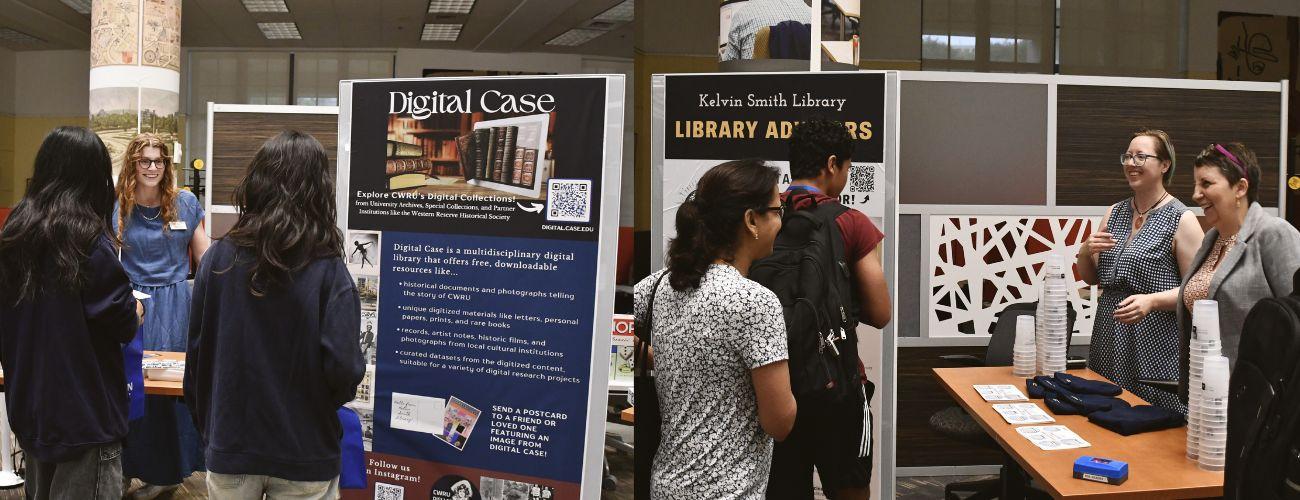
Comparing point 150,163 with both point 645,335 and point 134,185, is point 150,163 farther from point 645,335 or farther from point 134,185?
point 645,335

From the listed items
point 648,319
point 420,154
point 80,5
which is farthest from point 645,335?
point 80,5

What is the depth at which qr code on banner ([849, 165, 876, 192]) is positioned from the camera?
2.91 metres

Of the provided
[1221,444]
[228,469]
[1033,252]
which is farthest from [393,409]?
[1033,252]

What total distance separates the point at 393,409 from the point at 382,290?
0.31 m

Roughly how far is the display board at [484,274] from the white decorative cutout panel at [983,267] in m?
2.14

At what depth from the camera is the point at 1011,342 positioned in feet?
11.4

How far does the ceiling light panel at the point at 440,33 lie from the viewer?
11766 millimetres

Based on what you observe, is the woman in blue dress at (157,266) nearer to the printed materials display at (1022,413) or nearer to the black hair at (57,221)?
the black hair at (57,221)

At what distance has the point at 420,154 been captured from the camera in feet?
8.11

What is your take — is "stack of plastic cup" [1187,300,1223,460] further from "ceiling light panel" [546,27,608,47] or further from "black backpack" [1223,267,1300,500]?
"ceiling light panel" [546,27,608,47]

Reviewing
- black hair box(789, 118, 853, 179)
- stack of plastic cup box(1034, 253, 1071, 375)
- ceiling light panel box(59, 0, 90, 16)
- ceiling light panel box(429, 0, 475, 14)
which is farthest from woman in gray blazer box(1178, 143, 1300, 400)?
ceiling light panel box(59, 0, 90, 16)

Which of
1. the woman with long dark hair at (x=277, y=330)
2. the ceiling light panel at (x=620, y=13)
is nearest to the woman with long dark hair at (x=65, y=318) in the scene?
the woman with long dark hair at (x=277, y=330)

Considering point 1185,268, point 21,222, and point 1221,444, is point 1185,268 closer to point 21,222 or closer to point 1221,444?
point 1221,444

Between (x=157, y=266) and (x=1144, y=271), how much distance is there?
339 cm
